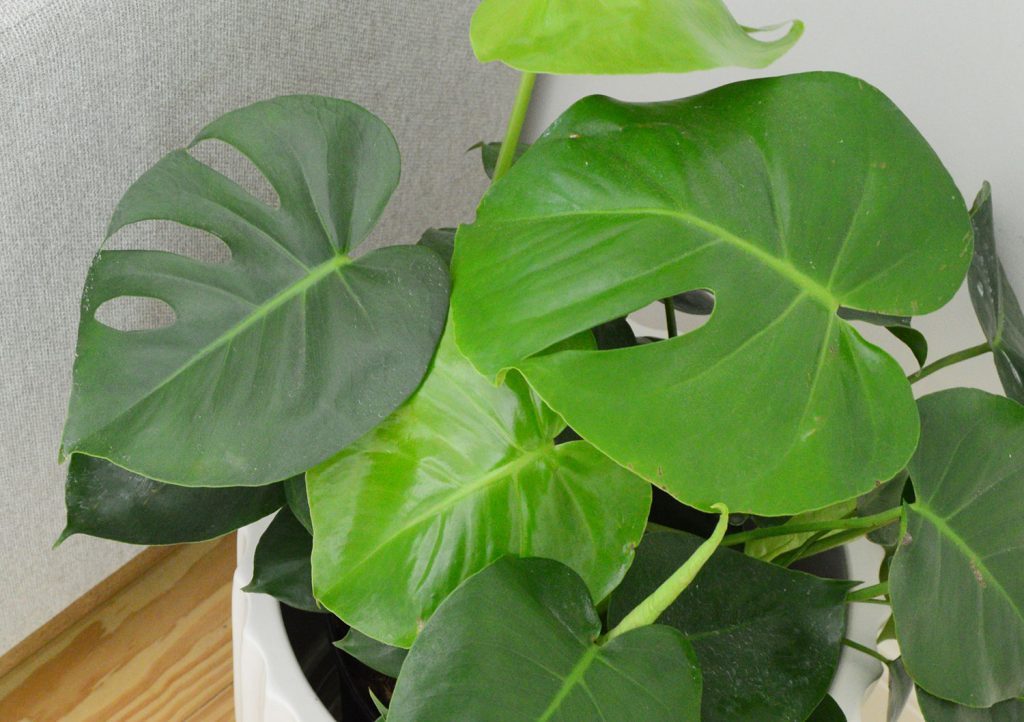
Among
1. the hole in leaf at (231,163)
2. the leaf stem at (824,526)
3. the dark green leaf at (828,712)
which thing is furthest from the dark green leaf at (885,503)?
the hole in leaf at (231,163)

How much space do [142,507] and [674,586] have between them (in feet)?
1.07

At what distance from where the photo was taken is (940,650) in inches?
20.7

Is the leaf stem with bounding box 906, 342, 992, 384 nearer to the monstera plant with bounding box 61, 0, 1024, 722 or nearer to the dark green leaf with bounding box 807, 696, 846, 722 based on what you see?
the monstera plant with bounding box 61, 0, 1024, 722

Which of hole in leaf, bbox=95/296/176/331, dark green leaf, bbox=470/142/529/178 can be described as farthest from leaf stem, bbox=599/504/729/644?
hole in leaf, bbox=95/296/176/331

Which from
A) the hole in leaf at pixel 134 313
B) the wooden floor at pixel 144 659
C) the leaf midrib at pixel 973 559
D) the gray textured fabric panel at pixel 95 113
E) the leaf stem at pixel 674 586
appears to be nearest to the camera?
the leaf stem at pixel 674 586

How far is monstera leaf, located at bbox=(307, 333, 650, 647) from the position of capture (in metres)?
0.52

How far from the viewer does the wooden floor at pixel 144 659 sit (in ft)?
3.27

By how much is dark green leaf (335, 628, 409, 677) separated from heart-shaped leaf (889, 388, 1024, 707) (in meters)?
0.29

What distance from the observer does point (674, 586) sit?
17.7 inches

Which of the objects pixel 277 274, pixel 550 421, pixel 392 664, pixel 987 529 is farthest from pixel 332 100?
pixel 987 529

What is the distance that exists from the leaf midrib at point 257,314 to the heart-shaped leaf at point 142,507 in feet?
0.31

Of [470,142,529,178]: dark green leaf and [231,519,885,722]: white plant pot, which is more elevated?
[470,142,529,178]: dark green leaf

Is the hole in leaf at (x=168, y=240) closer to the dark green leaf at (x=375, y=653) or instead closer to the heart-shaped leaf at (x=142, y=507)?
the heart-shaped leaf at (x=142, y=507)

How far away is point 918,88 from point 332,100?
483mm
